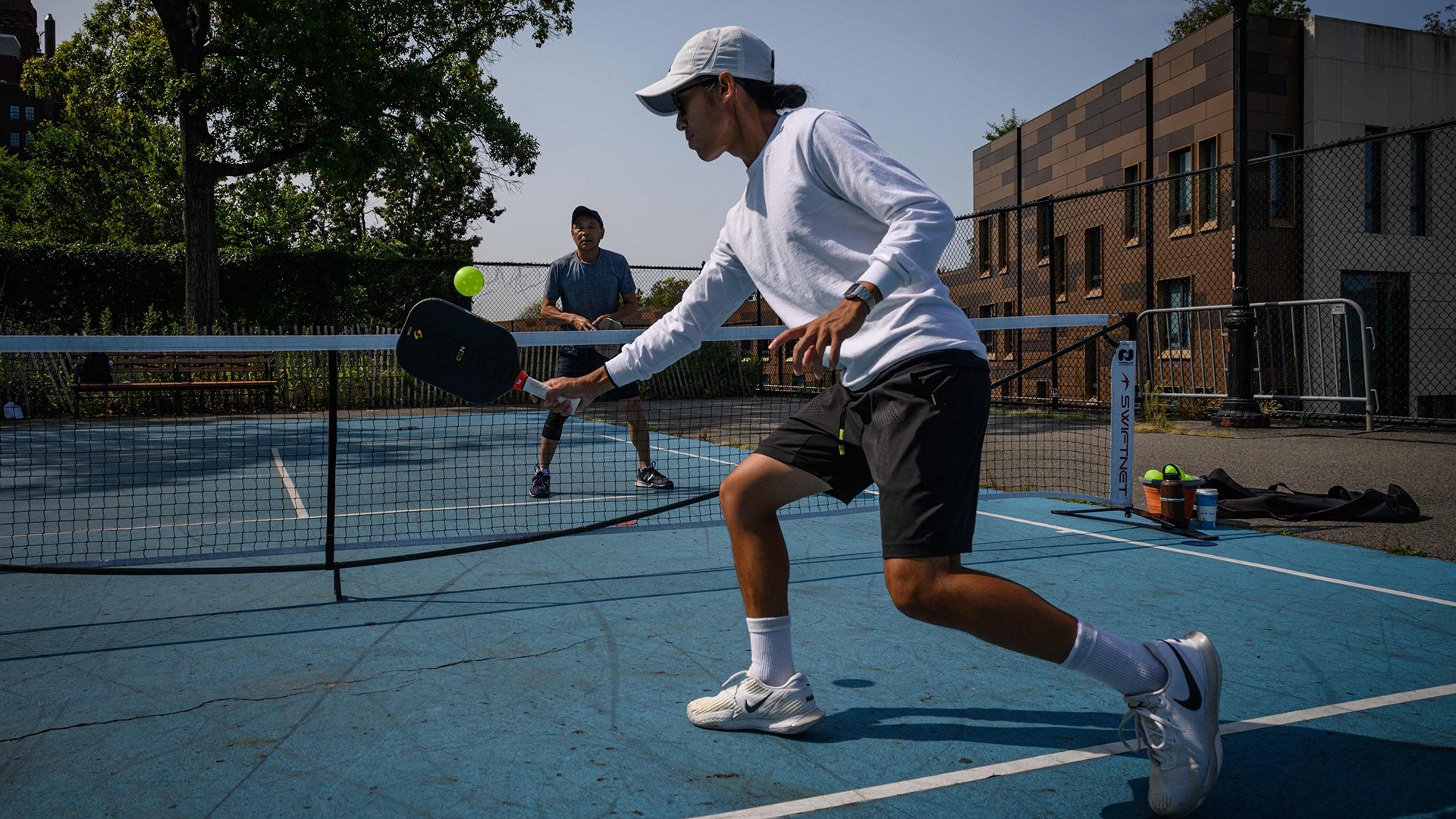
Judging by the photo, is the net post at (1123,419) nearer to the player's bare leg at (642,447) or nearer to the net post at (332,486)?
the player's bare leg at (642,447)

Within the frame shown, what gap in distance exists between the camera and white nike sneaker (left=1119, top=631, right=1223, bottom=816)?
94.7 inches

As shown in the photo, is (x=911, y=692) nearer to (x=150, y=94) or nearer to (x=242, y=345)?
(x=242, y=345)

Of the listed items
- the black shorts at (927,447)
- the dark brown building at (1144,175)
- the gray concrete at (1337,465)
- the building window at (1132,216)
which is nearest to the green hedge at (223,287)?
the dark brown building at (1144,175)

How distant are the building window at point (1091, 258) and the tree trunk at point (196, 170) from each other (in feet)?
64.1

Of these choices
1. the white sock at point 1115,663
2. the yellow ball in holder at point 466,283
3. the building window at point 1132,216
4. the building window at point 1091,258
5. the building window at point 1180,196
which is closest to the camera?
the white sock at point 1115,663

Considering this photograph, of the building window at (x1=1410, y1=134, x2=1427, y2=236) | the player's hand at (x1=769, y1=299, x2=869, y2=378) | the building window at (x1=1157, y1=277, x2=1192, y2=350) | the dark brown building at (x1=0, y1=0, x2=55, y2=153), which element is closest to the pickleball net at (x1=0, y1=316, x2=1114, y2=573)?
the player's hand at (x1=769, y1=299, x2=869, y2=378)

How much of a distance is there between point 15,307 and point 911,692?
2223cm

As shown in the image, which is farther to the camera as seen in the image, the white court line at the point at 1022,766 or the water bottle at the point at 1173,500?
the water bottle at the point at 1173,500

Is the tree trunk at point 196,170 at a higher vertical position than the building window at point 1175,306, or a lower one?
higher

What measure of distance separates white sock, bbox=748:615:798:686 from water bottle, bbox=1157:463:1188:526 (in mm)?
4186

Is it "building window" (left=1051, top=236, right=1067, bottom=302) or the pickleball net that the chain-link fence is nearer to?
the pickleball net

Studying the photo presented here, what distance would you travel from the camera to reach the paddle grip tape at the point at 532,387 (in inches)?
122

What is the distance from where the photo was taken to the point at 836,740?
2947mm

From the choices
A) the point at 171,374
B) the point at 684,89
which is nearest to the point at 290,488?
the point at 684,89
